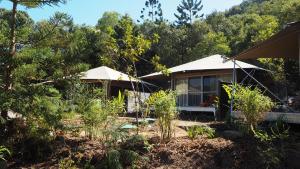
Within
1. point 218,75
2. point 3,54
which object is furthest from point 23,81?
point 218,75

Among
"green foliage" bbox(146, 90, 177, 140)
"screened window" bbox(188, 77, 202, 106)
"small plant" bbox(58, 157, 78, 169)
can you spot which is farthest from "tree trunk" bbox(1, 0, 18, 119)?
"screened window" bbox(188, 77, 202, 106)

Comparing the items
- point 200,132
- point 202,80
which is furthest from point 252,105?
point 202,80

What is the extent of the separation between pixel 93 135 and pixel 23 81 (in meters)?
1.91

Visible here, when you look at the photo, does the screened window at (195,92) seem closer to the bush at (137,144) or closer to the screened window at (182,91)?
the screened window at (182,91)

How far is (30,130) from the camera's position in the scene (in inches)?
323

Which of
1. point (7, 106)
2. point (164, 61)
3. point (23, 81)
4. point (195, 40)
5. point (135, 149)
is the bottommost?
point (135, 149)

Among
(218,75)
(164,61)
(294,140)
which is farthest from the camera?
(164,61)

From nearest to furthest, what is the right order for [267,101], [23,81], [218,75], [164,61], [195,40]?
[267,101]
[23,81]
[218,75]
[164,61]
[195,40]

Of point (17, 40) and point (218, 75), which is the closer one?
point (17, 40)

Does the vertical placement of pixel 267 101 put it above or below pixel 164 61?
below

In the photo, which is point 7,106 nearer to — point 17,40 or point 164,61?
point 17,40

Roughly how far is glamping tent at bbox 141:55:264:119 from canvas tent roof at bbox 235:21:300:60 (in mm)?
4019

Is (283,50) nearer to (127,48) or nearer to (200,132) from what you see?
Answer: (200,132)

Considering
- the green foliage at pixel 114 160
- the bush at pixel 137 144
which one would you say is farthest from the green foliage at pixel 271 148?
the green foliage at pixel 114 160
